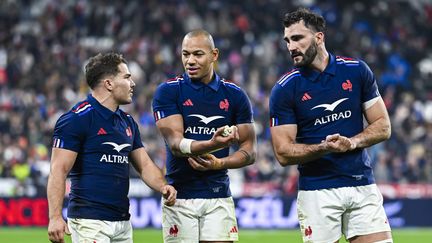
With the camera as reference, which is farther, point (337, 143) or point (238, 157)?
point (238, 157)

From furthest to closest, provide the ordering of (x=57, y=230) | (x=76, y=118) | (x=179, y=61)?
(x=179, y=61) → (x=76, y=118) → (x=57, y=230)

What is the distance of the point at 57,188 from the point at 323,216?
2.09 meters

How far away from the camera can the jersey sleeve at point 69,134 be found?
23.1 ft

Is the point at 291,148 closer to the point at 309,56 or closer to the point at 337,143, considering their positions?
the point at 337,143

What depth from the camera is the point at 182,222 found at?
25.0 ft

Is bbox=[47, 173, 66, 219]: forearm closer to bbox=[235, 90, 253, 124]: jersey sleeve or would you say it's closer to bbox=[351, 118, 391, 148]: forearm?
bbox=[235, 90, 253, 124]: jersey sleeve

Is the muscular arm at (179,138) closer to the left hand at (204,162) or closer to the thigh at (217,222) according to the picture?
the left hand at (204,162)

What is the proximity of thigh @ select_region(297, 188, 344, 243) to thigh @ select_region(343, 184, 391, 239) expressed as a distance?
0.08 metres

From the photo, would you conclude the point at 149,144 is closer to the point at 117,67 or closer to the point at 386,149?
the point at 386,149

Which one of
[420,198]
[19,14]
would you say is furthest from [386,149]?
[19,14]

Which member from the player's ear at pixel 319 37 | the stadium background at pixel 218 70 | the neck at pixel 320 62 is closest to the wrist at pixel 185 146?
the neck at pixel 320 62

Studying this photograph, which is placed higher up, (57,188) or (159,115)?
(159,115)

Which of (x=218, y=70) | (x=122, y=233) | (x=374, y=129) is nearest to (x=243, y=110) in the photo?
(x=374, y=129)

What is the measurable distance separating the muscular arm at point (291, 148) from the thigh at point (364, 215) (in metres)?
0.48
